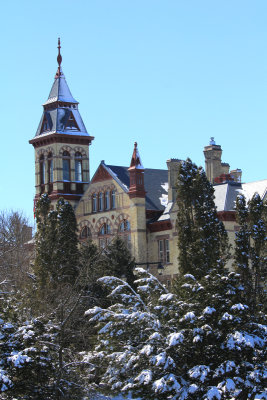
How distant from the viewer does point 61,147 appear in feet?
245

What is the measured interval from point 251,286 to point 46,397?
43.8ft

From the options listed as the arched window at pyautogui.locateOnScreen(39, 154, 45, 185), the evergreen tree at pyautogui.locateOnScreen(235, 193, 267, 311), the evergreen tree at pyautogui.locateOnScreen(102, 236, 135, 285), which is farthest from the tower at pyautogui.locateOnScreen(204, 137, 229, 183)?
the evergreen tree at pyautogui.locateOnScreen(235, 193, 267, 311)

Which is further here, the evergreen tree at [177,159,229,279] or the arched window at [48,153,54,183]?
the arched window at [48,153,54,183]

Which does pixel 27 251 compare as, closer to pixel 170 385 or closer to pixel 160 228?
pixel 160 228

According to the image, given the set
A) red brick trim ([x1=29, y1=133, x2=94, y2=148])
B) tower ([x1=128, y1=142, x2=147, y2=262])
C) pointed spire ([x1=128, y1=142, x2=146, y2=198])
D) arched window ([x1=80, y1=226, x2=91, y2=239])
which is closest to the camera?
tower ([x1=128, y1=142, x2=147, y2=262])

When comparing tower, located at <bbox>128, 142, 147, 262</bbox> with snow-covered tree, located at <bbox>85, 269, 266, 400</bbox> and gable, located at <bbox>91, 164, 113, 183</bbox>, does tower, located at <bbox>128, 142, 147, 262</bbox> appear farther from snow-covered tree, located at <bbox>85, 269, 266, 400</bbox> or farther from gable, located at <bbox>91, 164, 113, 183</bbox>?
snow-covered tree, located at <bbox>85, 269, 266, 400</bbox>

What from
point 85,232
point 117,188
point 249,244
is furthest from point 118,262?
point 85,232

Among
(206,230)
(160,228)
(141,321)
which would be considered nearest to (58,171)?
(160,228)

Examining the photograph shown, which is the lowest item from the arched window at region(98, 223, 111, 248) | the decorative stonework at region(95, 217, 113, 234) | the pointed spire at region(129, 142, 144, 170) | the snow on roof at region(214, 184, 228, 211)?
the arched window at region(98, 223, 111, 248)

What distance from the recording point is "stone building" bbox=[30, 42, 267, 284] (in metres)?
64.3

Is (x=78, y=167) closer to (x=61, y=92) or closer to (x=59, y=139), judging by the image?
(x=59, y=139)

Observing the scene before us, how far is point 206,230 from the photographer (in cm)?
4216

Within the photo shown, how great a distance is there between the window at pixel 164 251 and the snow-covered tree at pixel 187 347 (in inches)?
1350

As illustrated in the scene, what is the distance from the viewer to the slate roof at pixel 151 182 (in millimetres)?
68688
